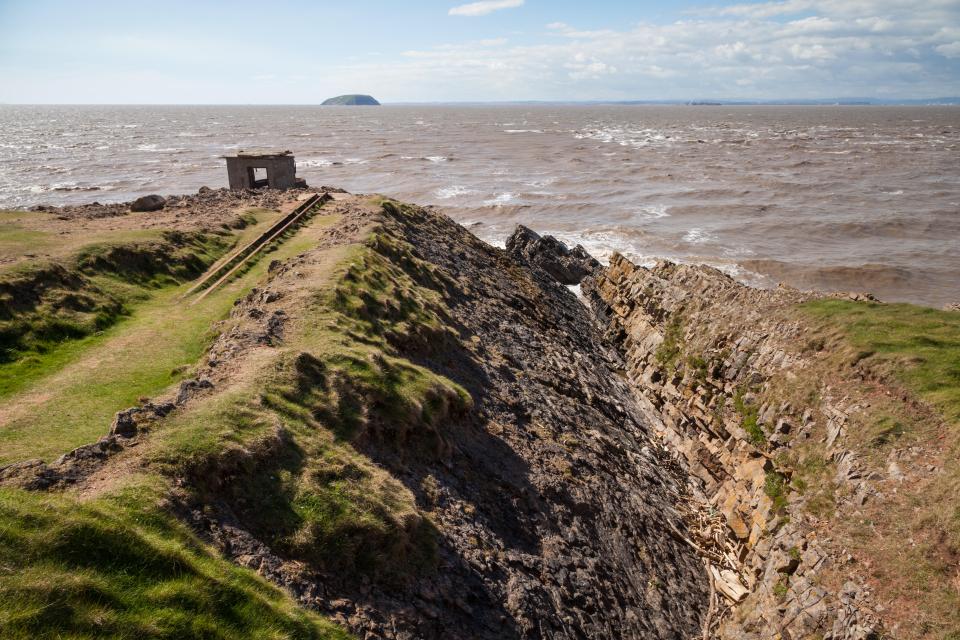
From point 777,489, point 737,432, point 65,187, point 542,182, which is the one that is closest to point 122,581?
point 777,489

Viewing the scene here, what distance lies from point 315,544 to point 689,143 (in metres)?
147

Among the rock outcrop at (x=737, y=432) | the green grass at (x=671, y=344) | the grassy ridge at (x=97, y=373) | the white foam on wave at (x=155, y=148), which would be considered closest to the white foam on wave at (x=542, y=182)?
the rock outcrop at (x=737, y=432)

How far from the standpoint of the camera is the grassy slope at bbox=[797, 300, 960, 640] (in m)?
12.4

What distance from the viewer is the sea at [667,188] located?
50.2 metres

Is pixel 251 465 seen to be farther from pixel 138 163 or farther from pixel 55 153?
pixel 55 153

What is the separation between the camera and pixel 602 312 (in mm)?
36844

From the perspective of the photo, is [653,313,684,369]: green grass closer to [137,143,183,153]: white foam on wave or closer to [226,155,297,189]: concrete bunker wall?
[226,155,297,189]: concrete bunker wall

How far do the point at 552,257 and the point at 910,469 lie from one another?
29.5 meters

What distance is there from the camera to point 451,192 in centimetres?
7569

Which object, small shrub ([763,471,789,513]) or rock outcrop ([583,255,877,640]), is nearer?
rock outcrop ([583,255,877,640])

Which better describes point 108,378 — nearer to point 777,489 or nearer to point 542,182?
point 777,489

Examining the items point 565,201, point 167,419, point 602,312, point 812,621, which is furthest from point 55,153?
point 812,621

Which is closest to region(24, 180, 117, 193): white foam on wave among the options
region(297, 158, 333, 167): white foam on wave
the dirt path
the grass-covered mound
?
region(297, 158, 333, 167): white foam on wave

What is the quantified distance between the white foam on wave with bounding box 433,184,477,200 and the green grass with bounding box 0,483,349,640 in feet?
217
